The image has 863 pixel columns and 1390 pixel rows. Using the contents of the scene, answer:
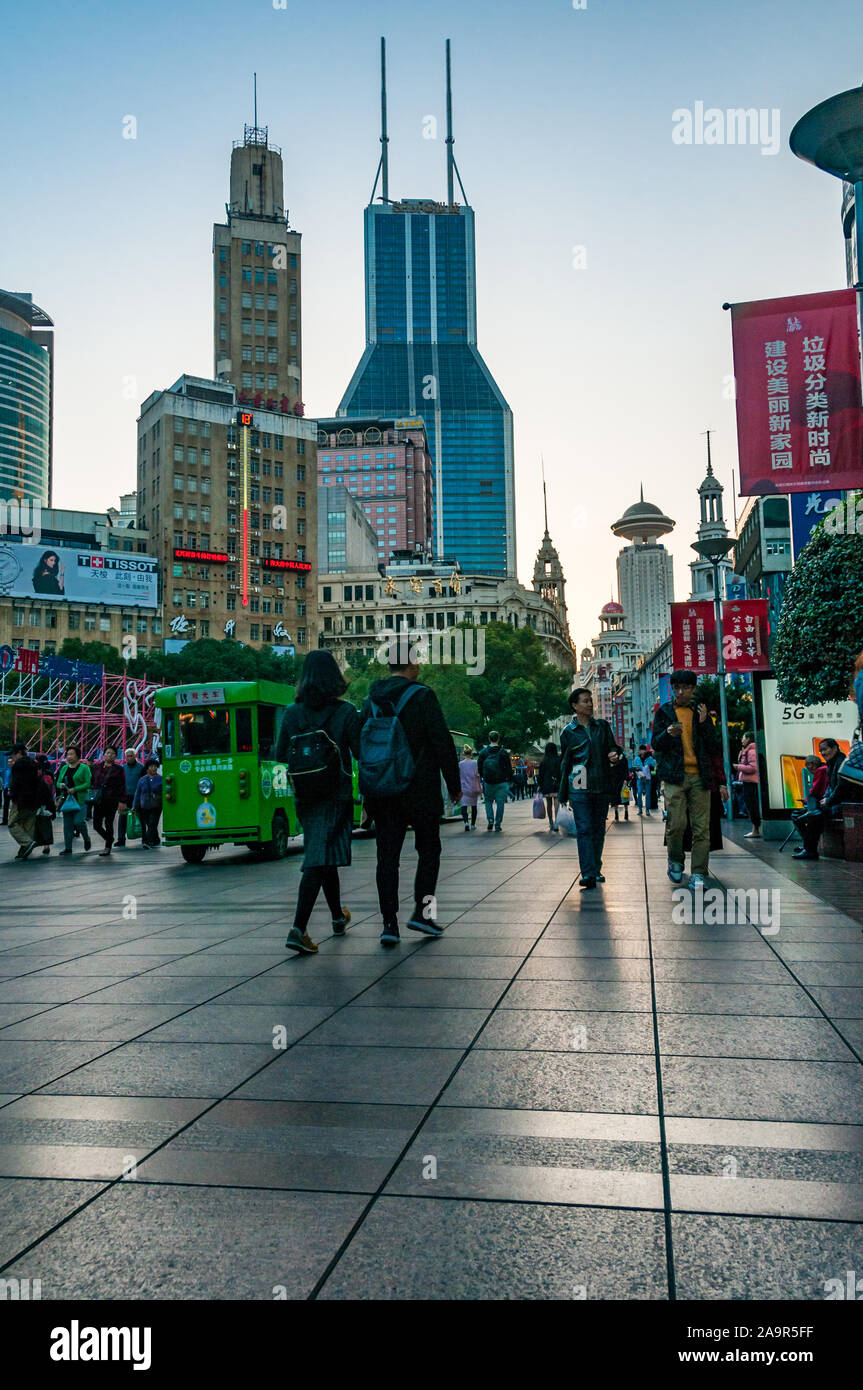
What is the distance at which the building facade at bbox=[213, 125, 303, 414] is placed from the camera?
4764 inches

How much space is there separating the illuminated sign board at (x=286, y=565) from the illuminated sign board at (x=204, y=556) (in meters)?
5.29

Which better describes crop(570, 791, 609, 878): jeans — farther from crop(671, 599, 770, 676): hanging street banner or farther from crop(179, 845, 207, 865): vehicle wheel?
crop(671, 599, 770, 676): hanging street banner

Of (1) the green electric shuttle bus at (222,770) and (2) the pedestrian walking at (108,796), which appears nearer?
(1) the green electric shuttle bus at (222,770)

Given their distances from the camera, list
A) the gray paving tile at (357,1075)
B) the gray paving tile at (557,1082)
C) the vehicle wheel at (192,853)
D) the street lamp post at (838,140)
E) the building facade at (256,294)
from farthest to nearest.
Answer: the building facade at (256,294) → the vehicle wheel at (192,853) → the street lamp post at (838,140) → the gray paving tile at (357,1075) → the gray paving tile at (557,1082)

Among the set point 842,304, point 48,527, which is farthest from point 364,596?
point 842,304

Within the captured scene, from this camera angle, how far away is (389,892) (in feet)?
22.1

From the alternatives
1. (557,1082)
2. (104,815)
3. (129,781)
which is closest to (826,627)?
(104,815)

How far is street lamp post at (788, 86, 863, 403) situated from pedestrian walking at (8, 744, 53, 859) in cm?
1257

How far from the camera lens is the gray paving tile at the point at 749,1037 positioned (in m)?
4.09

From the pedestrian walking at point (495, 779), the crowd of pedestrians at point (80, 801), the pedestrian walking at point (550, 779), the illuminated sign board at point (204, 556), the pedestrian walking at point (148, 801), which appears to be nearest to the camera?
the crowd of pedestrians at point (80, 801)

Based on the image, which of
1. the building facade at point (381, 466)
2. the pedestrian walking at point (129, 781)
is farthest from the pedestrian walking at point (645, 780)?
the building facade at point (381, 466)

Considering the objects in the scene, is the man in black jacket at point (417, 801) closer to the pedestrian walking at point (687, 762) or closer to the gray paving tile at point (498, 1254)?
the pedestrian walking at point (687, 762)

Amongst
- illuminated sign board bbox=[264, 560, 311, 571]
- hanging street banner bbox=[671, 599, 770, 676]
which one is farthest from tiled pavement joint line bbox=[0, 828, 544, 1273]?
illuminated sign board bbox=[264, 560, 311, 571]
